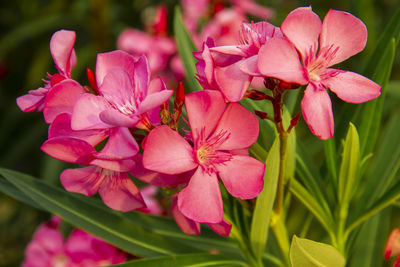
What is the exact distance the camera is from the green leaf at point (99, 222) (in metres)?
0.72

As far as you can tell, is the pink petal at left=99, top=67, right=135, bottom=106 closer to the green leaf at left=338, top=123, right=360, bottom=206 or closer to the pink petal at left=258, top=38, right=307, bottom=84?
the pink petal at left=258, top=38, right=307, bottom=84

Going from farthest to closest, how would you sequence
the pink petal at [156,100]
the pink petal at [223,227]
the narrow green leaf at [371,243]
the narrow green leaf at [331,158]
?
1. the narrow green leaf at [371,243]
2. the narrow green leaf at [331,158]
3. the pink petal at [223,227]
4. the pink petal at [156,100]

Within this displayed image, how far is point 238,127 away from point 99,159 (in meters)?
0.16

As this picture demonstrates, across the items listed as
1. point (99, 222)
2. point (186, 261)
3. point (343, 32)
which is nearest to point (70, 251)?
point (99, 222)

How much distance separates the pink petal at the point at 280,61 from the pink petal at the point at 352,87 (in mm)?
46

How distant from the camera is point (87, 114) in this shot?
0.50 metres

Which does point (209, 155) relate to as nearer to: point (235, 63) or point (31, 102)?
point (235, 63)

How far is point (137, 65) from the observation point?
1.75 ft

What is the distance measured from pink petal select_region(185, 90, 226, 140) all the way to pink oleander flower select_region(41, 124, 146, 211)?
0.07m

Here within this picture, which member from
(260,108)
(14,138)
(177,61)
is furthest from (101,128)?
(14,138)

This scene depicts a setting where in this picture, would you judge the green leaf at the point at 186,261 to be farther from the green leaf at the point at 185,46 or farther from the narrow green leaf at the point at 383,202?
the green leaf at the point at 185,46

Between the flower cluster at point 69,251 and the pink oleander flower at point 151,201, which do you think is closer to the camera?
the flower cluster at point 69,251

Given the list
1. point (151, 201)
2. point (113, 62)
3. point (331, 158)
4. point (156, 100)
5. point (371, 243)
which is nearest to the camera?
point (156, 100)

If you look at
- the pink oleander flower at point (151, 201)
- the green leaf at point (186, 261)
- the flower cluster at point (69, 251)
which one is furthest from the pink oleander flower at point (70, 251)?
the green leaf at point (186, 261)
